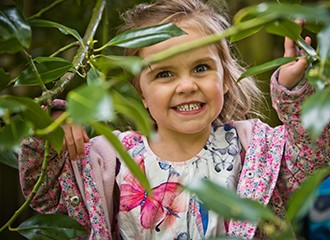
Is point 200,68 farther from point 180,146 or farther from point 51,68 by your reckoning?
point 51,68

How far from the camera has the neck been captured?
1306 mm

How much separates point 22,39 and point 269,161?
58cm

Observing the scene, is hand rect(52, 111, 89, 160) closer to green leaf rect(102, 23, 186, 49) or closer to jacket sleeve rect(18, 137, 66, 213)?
jacket sleeve rect(18, 137, 66, 213)

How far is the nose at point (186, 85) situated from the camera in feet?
3.90

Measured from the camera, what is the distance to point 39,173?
1.19 m

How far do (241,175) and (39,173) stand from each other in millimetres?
372

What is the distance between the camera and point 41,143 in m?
1.13

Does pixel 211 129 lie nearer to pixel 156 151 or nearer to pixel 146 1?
Answer: pixel 156 151

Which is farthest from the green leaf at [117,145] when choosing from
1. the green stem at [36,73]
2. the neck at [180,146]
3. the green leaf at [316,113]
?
the neck at [180,146]

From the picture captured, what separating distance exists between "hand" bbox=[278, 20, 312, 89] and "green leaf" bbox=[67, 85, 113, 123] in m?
0.50

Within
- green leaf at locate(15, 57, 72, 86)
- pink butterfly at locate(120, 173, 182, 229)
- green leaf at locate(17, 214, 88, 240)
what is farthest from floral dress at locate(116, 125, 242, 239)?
green leaf at locate(15, 57, 72, 86)

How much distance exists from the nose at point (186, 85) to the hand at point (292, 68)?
0.52 ft

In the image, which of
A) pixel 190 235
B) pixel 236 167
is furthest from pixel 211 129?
pixel 190 235

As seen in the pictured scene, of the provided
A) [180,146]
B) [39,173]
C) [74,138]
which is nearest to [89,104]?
[74,138]
